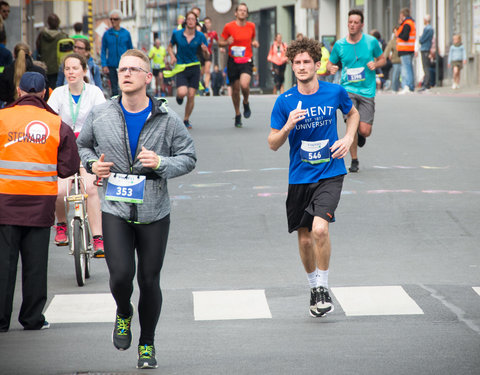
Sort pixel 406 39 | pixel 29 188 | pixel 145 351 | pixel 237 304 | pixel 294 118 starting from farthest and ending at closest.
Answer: pixel 406 39 → pixel 237 304 → pixel 29 188 → pixel 294 118 → pixel 145 351

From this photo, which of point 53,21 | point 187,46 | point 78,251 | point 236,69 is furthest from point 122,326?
point 187,46

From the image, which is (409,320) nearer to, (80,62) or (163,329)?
(163,329)

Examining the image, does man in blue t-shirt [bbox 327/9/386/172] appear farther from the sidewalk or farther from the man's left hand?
the sidewalk

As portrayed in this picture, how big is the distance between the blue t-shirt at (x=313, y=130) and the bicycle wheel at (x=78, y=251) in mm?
2372

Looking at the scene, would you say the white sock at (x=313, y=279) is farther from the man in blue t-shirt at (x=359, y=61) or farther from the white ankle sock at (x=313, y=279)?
the man in blue t-shirt at (x=359, y=61)

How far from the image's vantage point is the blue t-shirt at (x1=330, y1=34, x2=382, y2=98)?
49.6 ft

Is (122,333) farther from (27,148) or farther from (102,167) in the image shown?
(27,148)

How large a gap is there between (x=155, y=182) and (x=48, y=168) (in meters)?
1.87

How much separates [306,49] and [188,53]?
11992 millimetres

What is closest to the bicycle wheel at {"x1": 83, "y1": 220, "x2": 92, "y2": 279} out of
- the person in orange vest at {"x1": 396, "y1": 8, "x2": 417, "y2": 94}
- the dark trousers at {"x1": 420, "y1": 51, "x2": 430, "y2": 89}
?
the person in orange vest at {"x1": 396, "y1": 8, "x2": 417, "y2": 94}

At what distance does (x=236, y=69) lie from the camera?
2023 centimetres

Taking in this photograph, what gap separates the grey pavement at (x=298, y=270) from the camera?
695cm

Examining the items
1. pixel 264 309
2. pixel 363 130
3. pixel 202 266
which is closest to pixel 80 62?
pixel 202 266

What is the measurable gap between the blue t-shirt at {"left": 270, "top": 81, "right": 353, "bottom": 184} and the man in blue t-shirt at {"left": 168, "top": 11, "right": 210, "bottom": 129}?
11.9 meters
